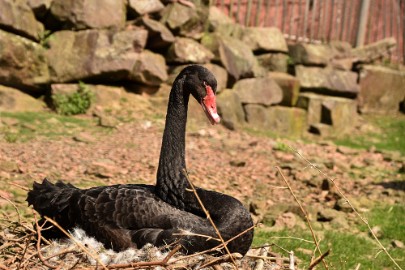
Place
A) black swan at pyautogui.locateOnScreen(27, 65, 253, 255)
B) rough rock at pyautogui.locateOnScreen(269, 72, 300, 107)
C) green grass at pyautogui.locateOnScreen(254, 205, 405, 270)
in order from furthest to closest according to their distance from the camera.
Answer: rough rock at pyautogui.locateOnScreen(269, 72, 300, 107), green grass at pyautogui.locateOnScreen(254, 205, 405, 270), black swan at pyautogui.locateOnScreen(27, 65, 253, 255)

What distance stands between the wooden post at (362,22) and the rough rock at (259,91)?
3.26 metres

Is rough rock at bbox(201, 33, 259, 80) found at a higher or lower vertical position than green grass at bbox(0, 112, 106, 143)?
higher

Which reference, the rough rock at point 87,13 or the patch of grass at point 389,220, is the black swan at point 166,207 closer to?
the patch of grass at point 389,220

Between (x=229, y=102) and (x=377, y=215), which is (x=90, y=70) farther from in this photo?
(x=377, y=215)

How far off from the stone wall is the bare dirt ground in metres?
1.12

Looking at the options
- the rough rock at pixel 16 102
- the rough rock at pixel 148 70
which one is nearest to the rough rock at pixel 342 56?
the rough rock at pixel 148 70

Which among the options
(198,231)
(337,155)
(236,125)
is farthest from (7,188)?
(337,155)

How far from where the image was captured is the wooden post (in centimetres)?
1510

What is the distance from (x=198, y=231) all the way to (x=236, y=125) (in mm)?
6977

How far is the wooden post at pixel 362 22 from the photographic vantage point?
1510cm

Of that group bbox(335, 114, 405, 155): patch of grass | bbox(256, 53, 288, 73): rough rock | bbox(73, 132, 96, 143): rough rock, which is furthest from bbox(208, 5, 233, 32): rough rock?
bbox(73, 132, 96, 143): rough rock

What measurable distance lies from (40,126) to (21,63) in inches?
52.0

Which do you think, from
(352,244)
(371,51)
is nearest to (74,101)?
(352,244)

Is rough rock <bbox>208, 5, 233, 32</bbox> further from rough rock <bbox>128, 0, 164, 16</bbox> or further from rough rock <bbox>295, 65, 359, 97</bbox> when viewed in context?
rough rock <bbox>295, 65, 359, 97</bbox>
